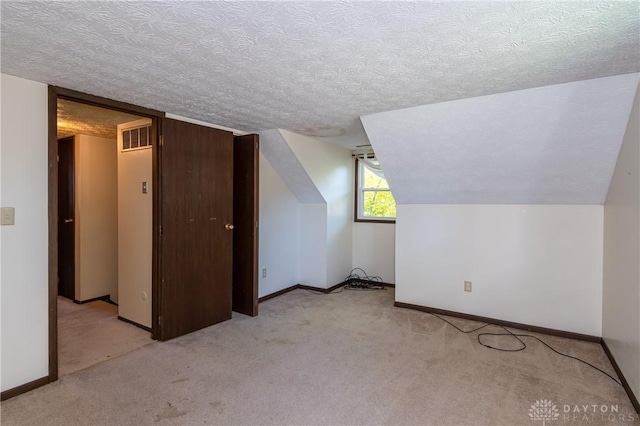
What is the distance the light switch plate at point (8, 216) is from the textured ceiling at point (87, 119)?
3.39ft

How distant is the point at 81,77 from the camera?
2234 millimetres

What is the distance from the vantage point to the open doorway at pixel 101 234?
3.13 meters

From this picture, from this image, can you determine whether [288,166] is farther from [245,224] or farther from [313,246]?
[313,246]

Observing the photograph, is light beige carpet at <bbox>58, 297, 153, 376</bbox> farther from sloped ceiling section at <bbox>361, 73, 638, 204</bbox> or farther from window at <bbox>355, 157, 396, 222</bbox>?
window at <bbox>355, 157, 396, 222</bbox>

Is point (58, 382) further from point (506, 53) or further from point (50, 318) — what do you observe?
point (506, 53)

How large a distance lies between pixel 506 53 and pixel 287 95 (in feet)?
4.78

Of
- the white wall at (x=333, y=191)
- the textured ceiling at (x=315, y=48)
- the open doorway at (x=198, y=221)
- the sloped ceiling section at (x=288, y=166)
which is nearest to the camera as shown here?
the textured ceiling at (x=315, y=48)

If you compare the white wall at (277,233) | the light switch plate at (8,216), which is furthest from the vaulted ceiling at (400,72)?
the white wall at (277,233)

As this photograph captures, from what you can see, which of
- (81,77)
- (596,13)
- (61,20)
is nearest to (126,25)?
(61,20)

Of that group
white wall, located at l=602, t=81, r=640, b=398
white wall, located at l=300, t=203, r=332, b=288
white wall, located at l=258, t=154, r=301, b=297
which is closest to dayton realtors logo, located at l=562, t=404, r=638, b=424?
white wall, located at l=602, t=81, r=640, b=398

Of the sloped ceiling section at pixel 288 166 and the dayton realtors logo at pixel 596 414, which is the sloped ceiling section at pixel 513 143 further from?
the dayton realtors logo at pixel 596 414

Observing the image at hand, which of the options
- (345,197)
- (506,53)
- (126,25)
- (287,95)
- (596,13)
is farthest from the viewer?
(345,197)

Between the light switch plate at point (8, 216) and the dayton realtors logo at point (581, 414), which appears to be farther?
the light switch plate at point (8, 216)

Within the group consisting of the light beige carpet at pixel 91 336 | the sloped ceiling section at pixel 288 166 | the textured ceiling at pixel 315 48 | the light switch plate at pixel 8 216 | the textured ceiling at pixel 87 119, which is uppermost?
the textured ceiling at pixel 87 119
